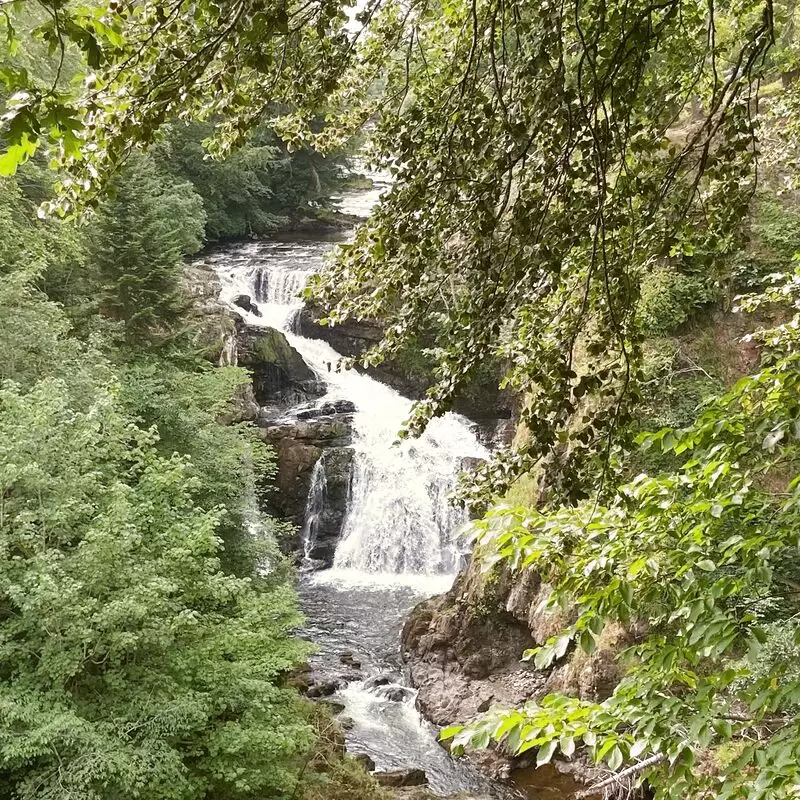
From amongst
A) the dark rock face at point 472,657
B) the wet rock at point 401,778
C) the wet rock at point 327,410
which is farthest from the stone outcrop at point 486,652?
the wet rock at point 327,410

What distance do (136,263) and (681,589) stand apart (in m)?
11.7

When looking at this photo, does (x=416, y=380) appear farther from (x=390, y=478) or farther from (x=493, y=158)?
(x=493, y=158)

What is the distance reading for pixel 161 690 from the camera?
6012 mm

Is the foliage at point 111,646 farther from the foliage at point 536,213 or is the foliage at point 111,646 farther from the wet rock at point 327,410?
the wet rock at point 327,410

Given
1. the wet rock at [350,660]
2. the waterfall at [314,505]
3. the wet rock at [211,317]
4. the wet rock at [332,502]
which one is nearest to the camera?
the wet rock at [350,660]


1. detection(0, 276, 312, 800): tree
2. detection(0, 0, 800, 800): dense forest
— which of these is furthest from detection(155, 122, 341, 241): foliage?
detection(0, 276, 312, 800): tree

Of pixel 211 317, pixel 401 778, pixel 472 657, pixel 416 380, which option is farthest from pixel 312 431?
pixel 401 778

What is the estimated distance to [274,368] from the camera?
18.5m

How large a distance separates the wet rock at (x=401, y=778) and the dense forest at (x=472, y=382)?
515 millimetres

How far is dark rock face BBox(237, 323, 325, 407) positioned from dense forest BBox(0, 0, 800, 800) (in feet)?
21.0

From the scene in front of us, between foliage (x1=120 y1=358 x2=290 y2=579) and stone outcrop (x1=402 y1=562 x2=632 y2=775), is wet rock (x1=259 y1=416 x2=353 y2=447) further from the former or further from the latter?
stone outcrop (x1=402 y1=562 x2=632 y2=775)

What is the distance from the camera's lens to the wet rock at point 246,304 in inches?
784

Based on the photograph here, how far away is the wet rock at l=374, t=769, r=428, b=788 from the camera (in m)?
8.22

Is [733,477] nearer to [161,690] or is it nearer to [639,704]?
[639,704]
